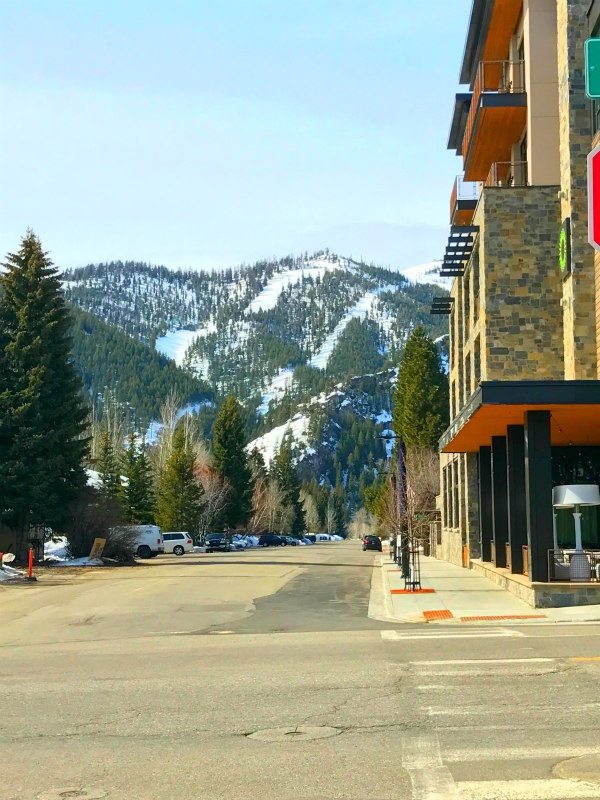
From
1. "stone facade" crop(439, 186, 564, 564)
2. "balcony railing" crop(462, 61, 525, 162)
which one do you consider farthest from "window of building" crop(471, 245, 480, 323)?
"balcony railing" crop(462, 61, 525, 162)

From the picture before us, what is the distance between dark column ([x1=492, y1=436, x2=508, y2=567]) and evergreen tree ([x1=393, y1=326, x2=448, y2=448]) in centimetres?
5595

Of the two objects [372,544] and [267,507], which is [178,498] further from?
[267,507]

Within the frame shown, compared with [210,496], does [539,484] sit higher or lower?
lower

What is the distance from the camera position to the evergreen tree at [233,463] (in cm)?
10738

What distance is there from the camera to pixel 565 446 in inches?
1225

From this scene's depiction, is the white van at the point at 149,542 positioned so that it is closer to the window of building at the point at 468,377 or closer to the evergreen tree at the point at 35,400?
the evergreen tree at the point at 35,400

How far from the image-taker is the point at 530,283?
101 ft

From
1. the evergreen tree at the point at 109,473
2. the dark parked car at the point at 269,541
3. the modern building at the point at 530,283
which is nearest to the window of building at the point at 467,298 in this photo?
the modern building at the point at 530,283

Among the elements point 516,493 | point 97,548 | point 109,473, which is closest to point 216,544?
point 109,473

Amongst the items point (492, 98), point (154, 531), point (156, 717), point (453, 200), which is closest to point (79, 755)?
point (156, 717)

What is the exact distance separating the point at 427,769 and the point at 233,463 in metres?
101

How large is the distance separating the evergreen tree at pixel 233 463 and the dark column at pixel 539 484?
8520cm

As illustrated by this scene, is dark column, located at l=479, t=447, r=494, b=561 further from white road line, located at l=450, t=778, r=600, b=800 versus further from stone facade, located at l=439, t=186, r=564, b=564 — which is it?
white road line, located at l=450, t=778, r=600, b=800

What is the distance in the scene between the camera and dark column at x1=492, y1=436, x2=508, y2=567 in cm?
3077
